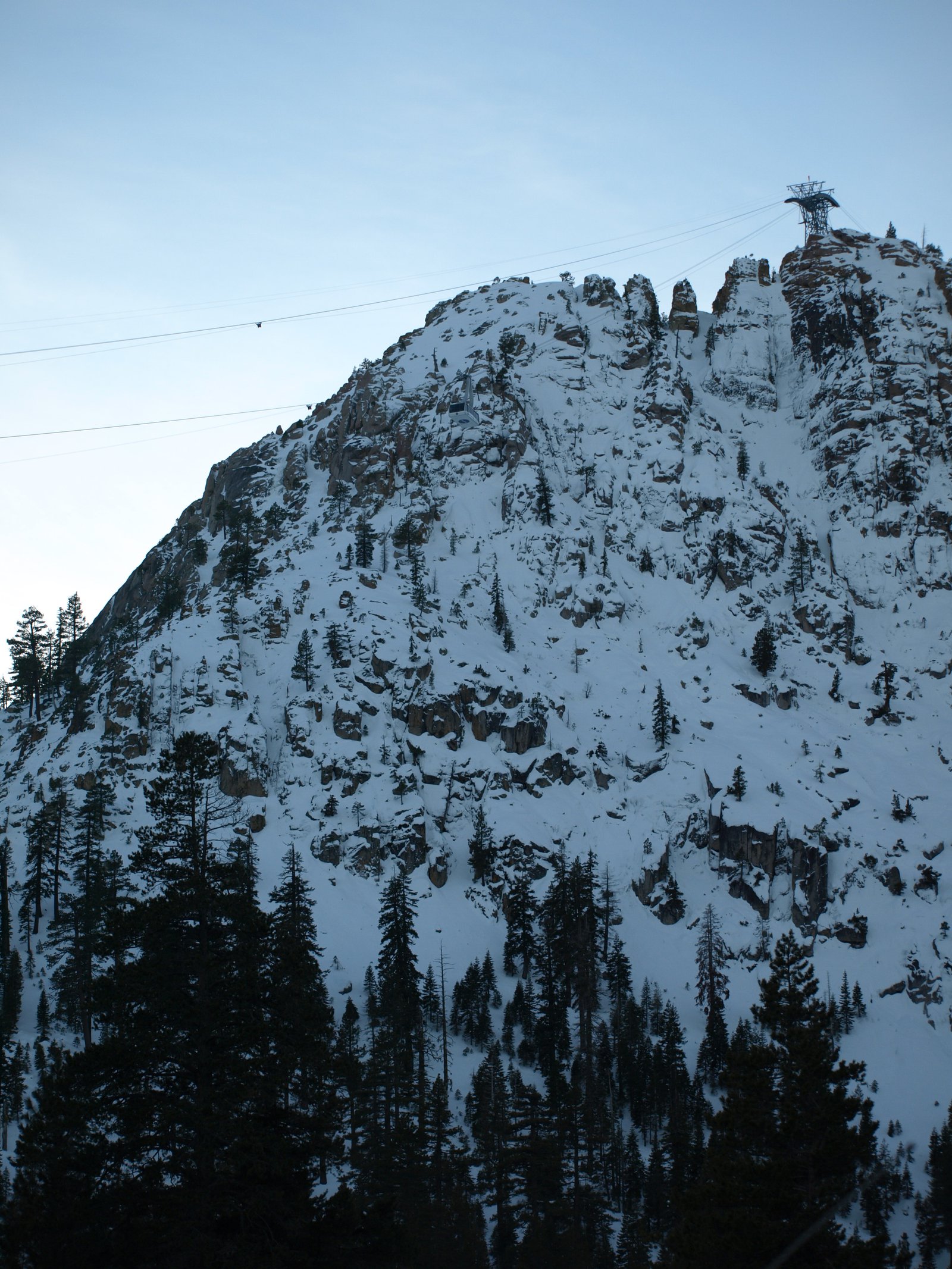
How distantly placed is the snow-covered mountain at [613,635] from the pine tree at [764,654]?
1.15m

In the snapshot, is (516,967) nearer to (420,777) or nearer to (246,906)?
(420,777)

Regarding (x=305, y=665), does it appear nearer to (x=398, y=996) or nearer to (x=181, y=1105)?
(x=398, y=996)

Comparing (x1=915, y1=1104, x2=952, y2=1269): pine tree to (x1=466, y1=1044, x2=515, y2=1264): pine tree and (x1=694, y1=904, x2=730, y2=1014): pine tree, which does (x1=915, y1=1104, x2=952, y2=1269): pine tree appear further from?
(x1=466, y1=1044, x2=515, y2=1264): pine tree

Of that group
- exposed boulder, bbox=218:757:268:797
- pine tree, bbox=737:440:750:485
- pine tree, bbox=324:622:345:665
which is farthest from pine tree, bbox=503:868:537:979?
pine tree, bbox=737:440:750:485

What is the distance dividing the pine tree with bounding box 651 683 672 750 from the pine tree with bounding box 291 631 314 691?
32.5 metres

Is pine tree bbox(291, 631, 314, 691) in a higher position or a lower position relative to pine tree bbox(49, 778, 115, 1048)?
higher

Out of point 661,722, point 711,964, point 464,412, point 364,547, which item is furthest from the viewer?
point 464,412

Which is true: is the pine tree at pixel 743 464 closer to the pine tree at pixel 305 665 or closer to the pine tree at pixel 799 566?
the pine tree at pixel 799 566

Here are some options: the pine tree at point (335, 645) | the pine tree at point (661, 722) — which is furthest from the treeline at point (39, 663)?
the pine tree at point (661, 722)

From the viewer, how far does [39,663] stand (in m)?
107

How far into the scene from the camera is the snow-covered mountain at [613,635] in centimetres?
7312

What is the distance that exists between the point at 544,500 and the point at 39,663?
204ft

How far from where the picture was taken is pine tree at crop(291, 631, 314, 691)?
86.9 meters

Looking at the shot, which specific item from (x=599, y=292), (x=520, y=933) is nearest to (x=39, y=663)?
(x=520, y=933)
